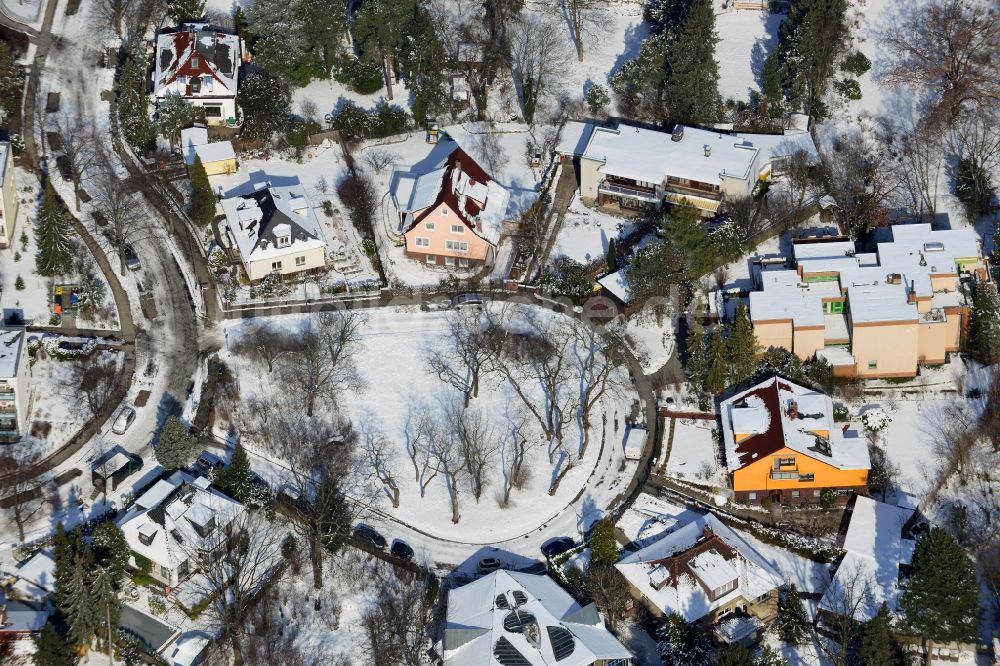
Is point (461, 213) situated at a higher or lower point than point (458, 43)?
lower

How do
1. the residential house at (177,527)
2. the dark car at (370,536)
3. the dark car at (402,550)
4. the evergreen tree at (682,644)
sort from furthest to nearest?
the dark car at (370,536), the dark car at (402,550), the residential house at (177,527), the evergreen tree at (682,644)

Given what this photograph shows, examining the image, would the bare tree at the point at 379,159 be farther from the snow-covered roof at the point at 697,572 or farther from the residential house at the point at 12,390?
the snow-covered roof at the point at 697,572

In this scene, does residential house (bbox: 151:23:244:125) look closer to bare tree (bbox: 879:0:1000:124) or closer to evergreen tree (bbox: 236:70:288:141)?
evergreen tree (bbox: 236:70:288:141)

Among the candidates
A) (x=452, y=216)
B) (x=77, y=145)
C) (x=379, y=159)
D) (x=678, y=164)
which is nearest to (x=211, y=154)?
(x=77, y=145)

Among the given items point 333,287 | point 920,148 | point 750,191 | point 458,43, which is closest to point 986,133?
point 920,148

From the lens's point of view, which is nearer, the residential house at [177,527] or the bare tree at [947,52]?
the residential house at [177,527]

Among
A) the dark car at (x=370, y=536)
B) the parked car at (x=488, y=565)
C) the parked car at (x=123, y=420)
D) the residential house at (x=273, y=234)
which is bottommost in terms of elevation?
the parked car at (x=488, y=565)

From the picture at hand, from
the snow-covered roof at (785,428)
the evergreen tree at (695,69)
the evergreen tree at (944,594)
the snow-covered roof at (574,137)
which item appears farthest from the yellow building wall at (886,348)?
the snow-covered roof at (574,137)

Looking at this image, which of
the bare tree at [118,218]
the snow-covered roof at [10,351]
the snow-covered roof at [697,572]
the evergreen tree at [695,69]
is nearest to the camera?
the snow-covered roof at [697,572]

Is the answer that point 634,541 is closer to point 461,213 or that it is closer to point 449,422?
point 449,422
